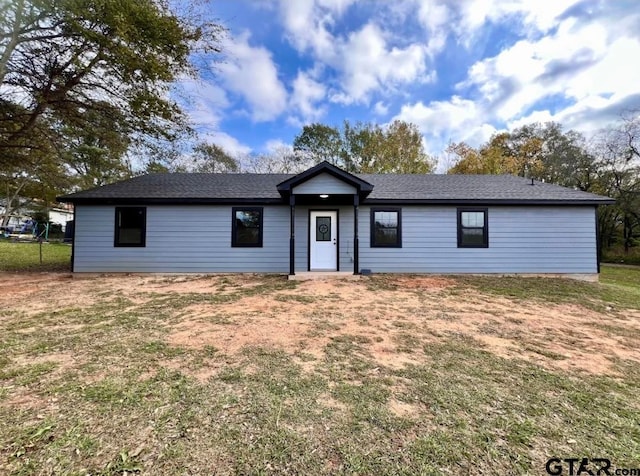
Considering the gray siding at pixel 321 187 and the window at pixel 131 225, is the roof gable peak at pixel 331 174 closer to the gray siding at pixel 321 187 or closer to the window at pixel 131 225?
the gray siding at pixel 321 187

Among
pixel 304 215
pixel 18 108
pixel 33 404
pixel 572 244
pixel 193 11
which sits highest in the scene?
pixel 193 11

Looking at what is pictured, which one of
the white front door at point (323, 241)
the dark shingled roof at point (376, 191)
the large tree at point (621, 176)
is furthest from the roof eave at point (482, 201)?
the large tree at point (621, 176)

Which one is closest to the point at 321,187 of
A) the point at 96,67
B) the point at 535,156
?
the point at 96,67

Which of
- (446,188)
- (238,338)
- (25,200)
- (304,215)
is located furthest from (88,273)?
(25,200)

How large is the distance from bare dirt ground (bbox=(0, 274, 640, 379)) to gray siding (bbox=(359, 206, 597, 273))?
1.50 metres

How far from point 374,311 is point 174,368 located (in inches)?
132

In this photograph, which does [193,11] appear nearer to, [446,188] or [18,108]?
[18,108]

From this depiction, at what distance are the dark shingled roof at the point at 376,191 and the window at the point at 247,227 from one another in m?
0.45

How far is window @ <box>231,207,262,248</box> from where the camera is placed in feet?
29.9

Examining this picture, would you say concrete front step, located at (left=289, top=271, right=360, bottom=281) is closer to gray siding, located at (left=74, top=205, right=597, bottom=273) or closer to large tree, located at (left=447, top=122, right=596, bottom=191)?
gray siding, located at (left=74, top=205, right=597, bottom=273)

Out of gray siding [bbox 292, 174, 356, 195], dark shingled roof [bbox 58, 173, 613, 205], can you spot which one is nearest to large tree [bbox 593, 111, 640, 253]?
dark shingled roof [bbox 58, 173, 613, 205]

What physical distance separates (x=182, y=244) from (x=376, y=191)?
6.23 meters

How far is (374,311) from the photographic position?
209 inches

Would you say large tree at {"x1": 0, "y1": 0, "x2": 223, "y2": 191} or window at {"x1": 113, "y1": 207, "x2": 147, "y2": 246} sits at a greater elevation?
large tree at {"x1": 0, "y1": 0, "x2": 223, "y2": 191}
